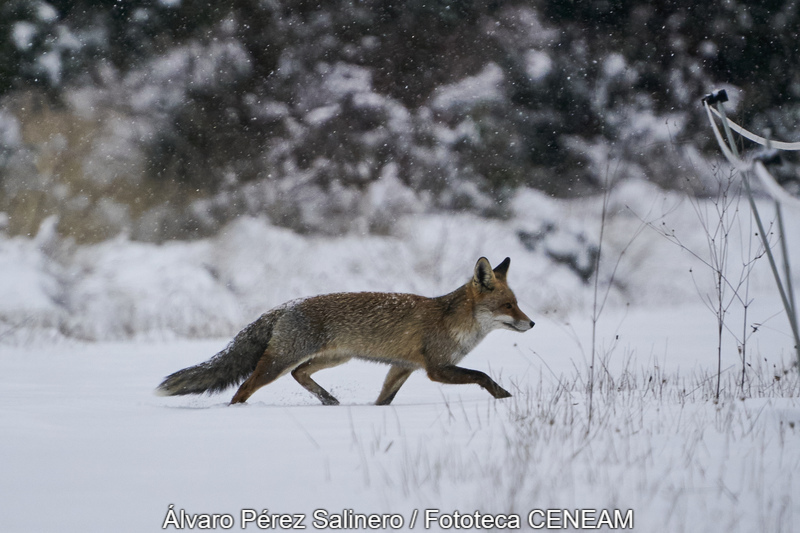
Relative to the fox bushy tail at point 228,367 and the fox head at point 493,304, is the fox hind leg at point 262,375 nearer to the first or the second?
the fox bushy tail at point 228,367

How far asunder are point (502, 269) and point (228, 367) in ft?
9.25

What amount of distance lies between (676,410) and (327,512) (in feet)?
9.51

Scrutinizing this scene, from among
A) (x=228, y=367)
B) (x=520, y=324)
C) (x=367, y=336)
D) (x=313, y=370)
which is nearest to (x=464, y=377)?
(x=520, y=324)

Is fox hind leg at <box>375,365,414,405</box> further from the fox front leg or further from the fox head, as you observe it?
the fox head

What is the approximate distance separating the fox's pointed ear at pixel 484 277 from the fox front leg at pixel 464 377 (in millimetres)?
820

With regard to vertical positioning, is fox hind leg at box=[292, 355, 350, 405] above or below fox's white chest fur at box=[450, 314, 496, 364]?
below

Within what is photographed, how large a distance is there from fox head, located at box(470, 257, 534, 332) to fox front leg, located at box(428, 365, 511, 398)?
0.56 metres

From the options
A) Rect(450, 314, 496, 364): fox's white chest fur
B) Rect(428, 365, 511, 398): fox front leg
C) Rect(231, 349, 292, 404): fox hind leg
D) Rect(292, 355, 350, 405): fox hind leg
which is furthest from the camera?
Rect(292, 355, 350, 405): fox hind leg

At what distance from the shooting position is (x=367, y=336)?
5895 millimetres

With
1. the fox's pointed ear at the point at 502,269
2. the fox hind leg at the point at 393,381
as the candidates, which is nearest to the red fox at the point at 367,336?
the fox hind leg at the point at 393,381

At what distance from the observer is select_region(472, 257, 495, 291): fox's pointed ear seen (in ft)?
19.6

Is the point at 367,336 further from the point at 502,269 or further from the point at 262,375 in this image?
the point at 502,269

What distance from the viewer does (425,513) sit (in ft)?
7.97

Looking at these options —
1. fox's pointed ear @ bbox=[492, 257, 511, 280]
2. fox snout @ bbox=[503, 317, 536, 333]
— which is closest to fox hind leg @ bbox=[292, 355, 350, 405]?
fox snout @ bbox=[503, 317, 536, 333]
